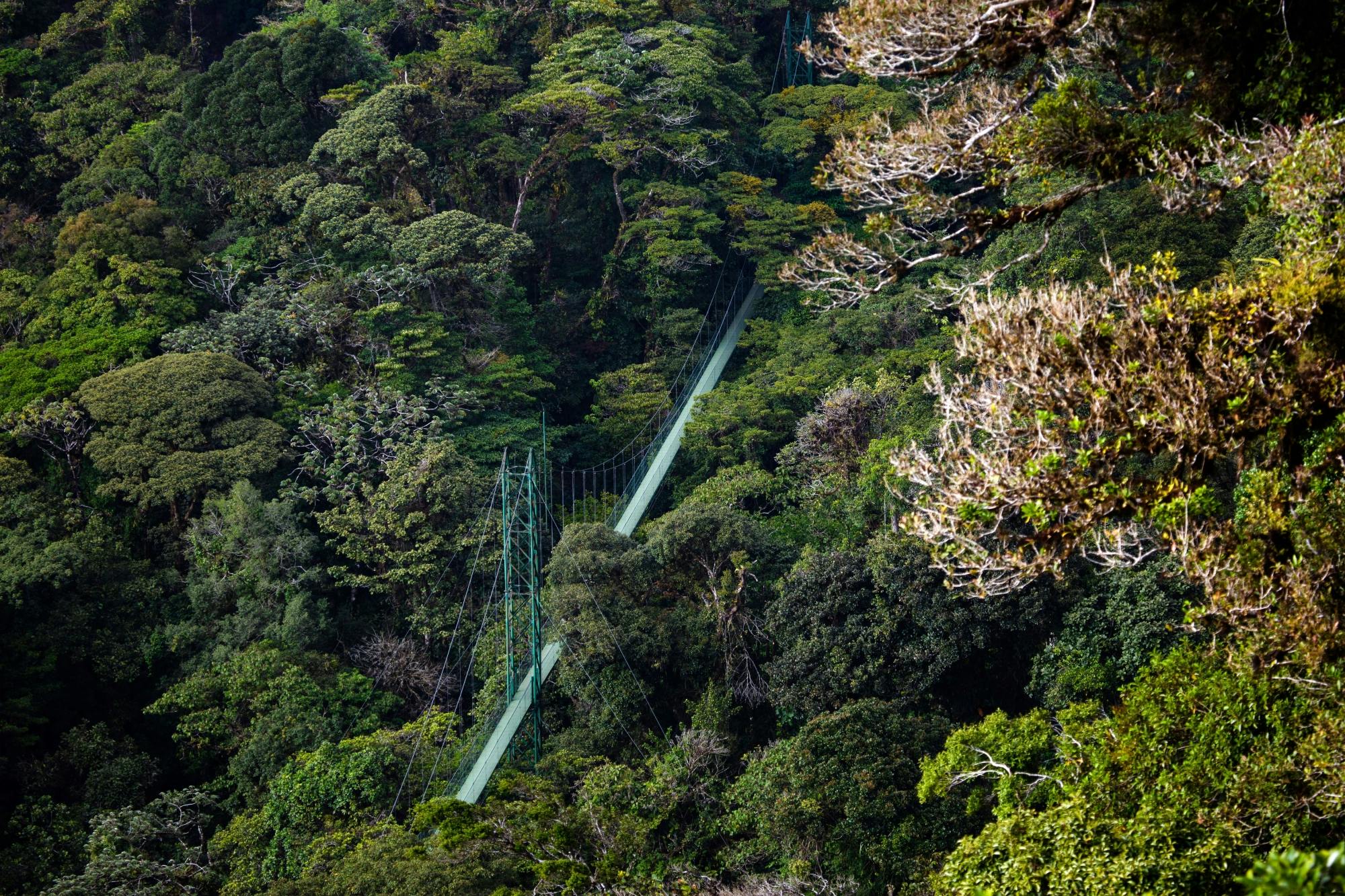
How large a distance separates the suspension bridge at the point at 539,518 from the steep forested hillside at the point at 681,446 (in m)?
0.18

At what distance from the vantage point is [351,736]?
48.6 ft

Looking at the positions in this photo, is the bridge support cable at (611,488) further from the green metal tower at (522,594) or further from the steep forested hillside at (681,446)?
the steep forested hillside at (681,446)

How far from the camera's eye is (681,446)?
19422 millimetres

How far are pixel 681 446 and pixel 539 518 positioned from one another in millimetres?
2681

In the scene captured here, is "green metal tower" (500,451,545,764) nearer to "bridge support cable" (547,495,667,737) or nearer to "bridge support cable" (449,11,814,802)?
"bridge support cable" (449,11,814,802)

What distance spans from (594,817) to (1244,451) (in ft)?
24.9

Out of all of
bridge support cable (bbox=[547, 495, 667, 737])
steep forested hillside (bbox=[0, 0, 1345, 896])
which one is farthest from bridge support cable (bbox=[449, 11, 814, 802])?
steep forested hillside (bbox=[0, 0, 1345, 896])

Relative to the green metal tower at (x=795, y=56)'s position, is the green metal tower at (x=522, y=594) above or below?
below

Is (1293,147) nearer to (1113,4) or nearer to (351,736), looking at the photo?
(1113,4)

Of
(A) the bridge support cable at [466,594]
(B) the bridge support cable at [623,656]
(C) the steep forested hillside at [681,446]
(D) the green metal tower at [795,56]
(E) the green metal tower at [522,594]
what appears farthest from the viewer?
(D) the green metal tower at [795,56]

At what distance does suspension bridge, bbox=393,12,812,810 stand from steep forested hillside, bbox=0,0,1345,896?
0.18 m

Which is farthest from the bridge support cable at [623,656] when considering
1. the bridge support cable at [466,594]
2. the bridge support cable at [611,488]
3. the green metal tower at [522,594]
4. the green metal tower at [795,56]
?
the green metal tower at [795,56]

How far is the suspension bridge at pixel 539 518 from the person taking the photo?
14898 millimetres

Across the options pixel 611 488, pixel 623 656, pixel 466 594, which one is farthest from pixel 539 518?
pixel 623 656
